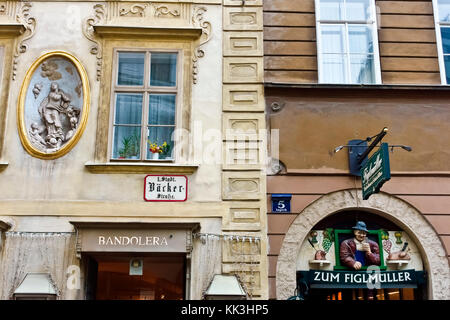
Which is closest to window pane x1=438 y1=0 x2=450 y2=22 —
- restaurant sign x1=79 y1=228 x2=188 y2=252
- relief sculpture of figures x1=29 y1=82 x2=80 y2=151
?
restaurant sign x1=79 y1=228 x2=188 y2=252

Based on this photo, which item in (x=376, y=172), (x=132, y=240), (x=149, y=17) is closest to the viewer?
(x=376, y=172)

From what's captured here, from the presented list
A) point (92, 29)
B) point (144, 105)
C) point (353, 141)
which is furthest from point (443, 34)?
point (92, 29)

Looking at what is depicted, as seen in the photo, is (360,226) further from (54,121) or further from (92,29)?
(92,29)

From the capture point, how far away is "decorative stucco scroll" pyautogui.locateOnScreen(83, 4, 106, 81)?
1003 cm

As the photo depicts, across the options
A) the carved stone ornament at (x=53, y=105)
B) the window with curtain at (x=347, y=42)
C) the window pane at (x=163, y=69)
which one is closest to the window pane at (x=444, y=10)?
the window with curtain at (x=347, y=42)

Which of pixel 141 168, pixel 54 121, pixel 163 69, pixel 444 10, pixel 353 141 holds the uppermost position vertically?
pixel 444 10

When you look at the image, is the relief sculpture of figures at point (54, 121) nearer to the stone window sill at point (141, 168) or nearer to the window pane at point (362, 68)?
the stone window sill at point (141, 168)

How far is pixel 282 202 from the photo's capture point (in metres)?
9.45

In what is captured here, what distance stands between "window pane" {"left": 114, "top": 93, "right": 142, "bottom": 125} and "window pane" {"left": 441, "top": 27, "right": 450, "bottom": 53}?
5694 millimetres

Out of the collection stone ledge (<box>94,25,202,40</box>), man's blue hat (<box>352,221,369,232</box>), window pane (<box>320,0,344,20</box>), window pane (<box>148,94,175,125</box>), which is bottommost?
man's blue hat (<box>352,221,369,232</box>)

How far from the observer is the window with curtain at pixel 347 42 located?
33.7 ft

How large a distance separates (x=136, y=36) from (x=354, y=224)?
5.12 m

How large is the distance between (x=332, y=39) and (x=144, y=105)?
3733 millimetres

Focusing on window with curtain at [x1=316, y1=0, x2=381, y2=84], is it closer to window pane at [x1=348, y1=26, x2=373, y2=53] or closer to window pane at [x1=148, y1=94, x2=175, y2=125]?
window pane at [x1=348, y1=26, x2=373, y2=53]
